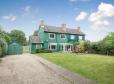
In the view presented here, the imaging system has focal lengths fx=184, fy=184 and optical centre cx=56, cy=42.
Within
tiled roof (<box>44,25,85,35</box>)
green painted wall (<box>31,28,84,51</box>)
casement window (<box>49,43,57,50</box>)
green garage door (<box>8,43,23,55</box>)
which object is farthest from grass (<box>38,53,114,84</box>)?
tiled roof (<box>44,25,85,35</box>)

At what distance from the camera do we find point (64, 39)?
51281 mm

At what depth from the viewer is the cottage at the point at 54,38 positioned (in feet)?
157

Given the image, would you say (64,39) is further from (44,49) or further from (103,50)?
(103,50)

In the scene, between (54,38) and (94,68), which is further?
(54,38)

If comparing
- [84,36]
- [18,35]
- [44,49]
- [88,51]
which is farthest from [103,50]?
[18,35]

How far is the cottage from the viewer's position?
4788cm

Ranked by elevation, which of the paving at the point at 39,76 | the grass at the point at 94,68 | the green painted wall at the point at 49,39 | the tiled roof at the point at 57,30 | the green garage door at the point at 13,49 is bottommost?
the paving at the point at 39,76

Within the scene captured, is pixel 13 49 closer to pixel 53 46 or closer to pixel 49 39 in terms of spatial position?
pixel 49 39

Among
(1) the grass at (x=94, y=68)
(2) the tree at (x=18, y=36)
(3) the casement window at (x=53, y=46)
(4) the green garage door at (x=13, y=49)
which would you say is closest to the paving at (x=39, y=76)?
(1) the grass at (x=94, y=68)

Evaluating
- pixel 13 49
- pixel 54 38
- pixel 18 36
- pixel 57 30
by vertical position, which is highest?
pixel 18 36

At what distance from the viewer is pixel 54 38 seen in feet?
162

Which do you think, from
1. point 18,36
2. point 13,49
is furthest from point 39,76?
point 18,36

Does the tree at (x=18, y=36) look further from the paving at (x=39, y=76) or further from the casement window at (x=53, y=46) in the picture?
the paving at (x=39, y=76)

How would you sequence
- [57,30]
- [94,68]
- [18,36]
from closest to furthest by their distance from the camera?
1. [94,68]
2. [57,30]
3. [18,36]
